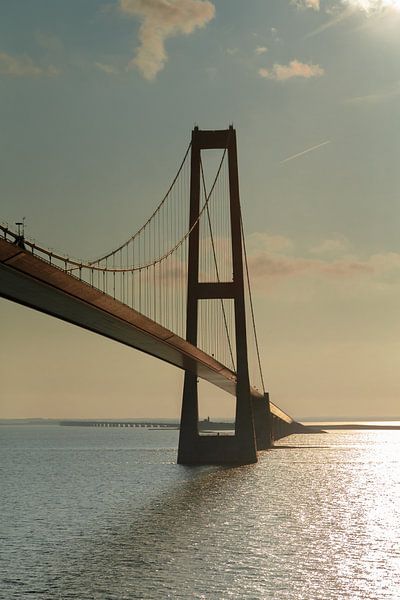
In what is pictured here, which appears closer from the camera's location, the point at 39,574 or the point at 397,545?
the point at 39,574

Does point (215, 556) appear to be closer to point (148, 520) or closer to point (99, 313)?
point (148, 520)

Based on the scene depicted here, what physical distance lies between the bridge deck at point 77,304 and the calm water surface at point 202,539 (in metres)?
7.87

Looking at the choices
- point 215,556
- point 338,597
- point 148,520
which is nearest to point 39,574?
point 215,556

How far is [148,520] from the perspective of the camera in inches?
1602

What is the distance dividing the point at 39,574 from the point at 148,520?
502 inches

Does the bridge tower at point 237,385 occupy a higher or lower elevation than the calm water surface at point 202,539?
higher

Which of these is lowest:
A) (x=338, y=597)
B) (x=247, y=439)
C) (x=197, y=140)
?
(x=338, y=597)

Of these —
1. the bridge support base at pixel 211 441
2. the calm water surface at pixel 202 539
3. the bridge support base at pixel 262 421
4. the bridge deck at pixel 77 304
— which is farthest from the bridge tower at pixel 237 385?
the bridge support base at pixel 262 421

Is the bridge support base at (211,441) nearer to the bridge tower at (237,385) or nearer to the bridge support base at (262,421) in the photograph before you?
the bridge tower at (237,385)

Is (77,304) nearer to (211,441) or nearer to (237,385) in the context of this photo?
(237,385)

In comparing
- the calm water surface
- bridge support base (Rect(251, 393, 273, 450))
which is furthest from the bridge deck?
bridge support base (Rect(251, 393, 273, 450))

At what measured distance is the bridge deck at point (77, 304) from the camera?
→ 3140cm

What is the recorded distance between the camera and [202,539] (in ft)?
115

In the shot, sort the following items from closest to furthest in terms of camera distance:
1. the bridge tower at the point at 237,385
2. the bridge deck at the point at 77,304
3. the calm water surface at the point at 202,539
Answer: the calm water surface at the point at 202,539 < the bridge deck at the point at 77,304 < the bridge tower at the point at 237,385
